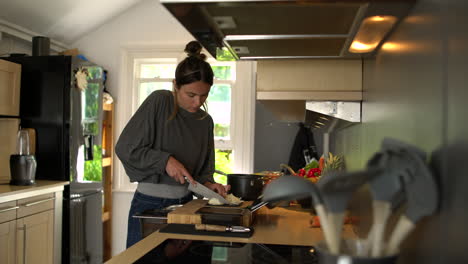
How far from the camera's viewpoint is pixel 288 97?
198 centimetres

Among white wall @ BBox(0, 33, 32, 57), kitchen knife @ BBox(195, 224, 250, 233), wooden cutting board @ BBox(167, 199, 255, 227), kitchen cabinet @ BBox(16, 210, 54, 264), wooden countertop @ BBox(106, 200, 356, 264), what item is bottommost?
kitchen cabinet @ BBox(16, 210, 54, 264)

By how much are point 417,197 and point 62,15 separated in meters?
4.09

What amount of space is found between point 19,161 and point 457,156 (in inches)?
127

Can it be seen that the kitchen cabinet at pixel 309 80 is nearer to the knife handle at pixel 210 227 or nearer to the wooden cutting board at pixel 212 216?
the wooden cutting board at pixel 212 216

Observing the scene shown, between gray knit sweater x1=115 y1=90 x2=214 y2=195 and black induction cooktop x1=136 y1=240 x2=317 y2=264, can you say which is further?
gray knit sweater x1=115 y1=90 x2=214 y2=195

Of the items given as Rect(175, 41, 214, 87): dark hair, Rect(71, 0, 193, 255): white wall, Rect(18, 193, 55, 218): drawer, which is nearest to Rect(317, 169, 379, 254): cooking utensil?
Rect(175, 41, 214, 87): dark hair

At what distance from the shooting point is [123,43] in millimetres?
4844

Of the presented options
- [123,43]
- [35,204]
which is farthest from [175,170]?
[123,43]

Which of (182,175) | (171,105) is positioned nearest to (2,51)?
(171,105)

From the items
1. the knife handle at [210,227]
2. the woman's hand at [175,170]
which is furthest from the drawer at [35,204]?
the knife handle at [210,227]

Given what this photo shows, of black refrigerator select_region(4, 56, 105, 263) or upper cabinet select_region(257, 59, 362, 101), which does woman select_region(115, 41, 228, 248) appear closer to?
upper cabinet select_region(257, 59, 362, 101)

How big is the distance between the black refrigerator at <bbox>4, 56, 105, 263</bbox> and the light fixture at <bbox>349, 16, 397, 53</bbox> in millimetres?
2748

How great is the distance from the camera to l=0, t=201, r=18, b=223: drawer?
2851 millimetres

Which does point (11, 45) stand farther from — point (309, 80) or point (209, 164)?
point (309, 80)
